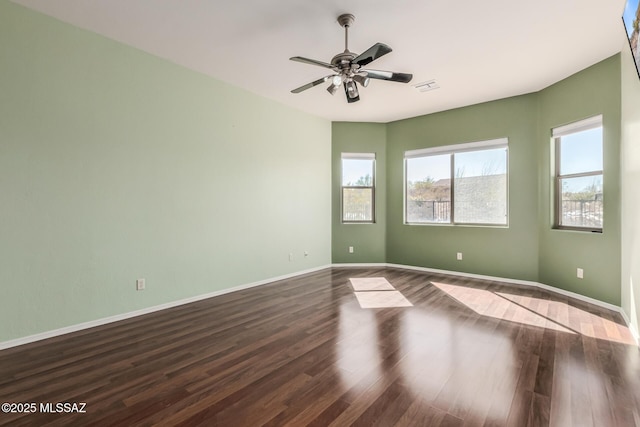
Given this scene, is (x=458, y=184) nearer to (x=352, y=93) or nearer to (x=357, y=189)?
(x=357, y=189)

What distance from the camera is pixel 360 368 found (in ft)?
7.43

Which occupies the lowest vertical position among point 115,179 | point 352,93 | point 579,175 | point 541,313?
point 541,313

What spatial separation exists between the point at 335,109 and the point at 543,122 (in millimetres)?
3222

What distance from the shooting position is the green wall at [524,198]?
3.57m

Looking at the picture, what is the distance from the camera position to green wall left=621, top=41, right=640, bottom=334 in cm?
281

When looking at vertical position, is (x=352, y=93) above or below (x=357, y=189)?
above

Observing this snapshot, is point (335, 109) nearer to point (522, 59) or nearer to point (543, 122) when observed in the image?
point (522, 59)

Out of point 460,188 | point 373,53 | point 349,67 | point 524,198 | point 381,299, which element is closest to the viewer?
point 373,53

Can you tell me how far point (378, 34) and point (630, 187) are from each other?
2.97m

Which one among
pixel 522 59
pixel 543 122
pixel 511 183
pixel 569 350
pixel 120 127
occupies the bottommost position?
pixel 569 350

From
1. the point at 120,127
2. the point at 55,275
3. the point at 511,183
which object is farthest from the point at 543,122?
the point at 55,275

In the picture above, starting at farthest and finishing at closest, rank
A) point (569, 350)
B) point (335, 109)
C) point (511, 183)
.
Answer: point (335, 109) < point (511, 183) < point (569, 350)

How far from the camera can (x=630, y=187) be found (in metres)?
3.03

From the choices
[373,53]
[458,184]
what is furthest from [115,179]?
[458,184]
